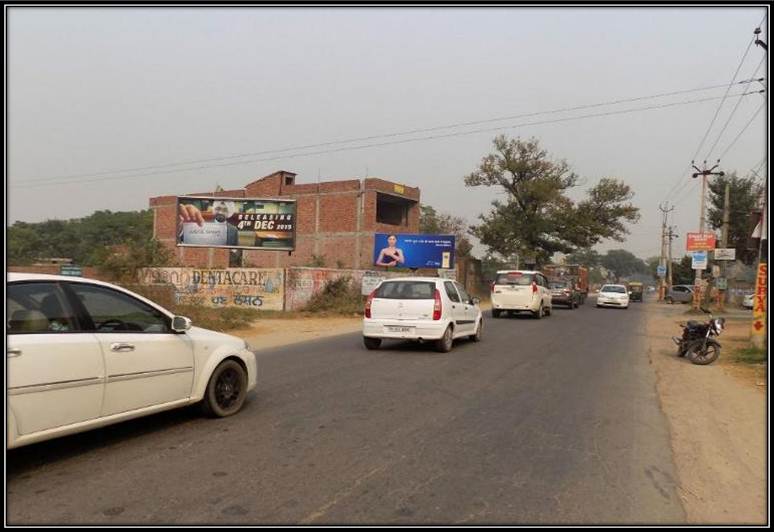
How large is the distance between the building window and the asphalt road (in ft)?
118

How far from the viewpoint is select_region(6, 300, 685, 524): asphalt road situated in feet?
13.3

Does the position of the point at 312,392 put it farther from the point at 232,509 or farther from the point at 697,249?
the point at 697,249

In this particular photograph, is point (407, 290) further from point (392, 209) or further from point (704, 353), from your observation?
point (392, 209)

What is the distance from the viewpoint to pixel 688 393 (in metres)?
8.93

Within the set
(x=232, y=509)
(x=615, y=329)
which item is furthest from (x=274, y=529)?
(x=615, y=329)

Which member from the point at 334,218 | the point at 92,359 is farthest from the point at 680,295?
the point at 92,359

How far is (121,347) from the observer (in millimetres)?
5219

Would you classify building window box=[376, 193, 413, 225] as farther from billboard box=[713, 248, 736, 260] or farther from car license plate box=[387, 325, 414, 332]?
car license plate box=[387, 325, 414, 332]

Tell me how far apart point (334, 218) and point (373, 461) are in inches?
1473

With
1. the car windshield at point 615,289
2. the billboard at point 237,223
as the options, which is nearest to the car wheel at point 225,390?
the billboard at point 237,223

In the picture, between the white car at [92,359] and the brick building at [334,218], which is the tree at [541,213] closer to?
the brick building at [334,218]

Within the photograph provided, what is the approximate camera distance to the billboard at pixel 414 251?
35625mm

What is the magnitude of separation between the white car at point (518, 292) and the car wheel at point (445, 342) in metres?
11.6

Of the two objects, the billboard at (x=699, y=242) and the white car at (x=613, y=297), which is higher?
the billboard at (x=699, y=242)
